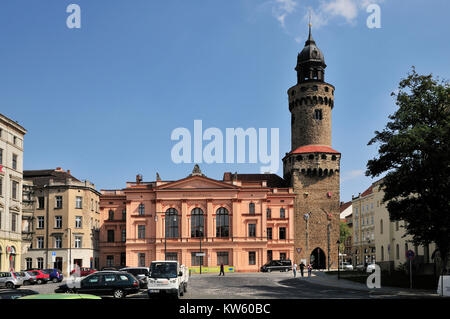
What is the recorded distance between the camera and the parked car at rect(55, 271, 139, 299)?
2794 centimetres

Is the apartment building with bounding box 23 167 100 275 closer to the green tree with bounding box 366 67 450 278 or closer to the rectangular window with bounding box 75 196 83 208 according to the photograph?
the rectangular window with bounding box 75 196 83 208

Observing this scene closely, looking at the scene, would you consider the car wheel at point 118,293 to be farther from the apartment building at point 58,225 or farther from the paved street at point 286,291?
the apartment building at point 58,225

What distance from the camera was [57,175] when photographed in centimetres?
8144

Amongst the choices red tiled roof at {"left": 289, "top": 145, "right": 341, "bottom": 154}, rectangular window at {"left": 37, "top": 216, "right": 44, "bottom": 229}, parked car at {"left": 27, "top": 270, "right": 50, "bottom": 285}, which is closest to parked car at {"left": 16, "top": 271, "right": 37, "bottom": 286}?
parked car at {"left": 27, "top": 270, "right": 50, "bottom": 285}

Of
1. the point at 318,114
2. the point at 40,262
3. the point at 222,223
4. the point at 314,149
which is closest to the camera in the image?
the point at 40,262

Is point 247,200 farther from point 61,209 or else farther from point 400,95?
point 400,95

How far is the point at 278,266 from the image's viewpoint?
77.6m

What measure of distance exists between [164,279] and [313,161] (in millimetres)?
63666

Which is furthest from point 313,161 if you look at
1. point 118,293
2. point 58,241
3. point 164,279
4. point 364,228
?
point 118,293

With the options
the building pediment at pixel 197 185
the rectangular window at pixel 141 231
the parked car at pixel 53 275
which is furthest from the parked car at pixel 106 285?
the rectangular window at pixel 141 231

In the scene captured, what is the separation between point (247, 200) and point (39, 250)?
32194 millimetres

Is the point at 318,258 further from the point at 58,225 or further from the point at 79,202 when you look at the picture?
the point at 58,225

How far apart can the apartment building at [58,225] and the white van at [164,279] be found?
47.0 meters
